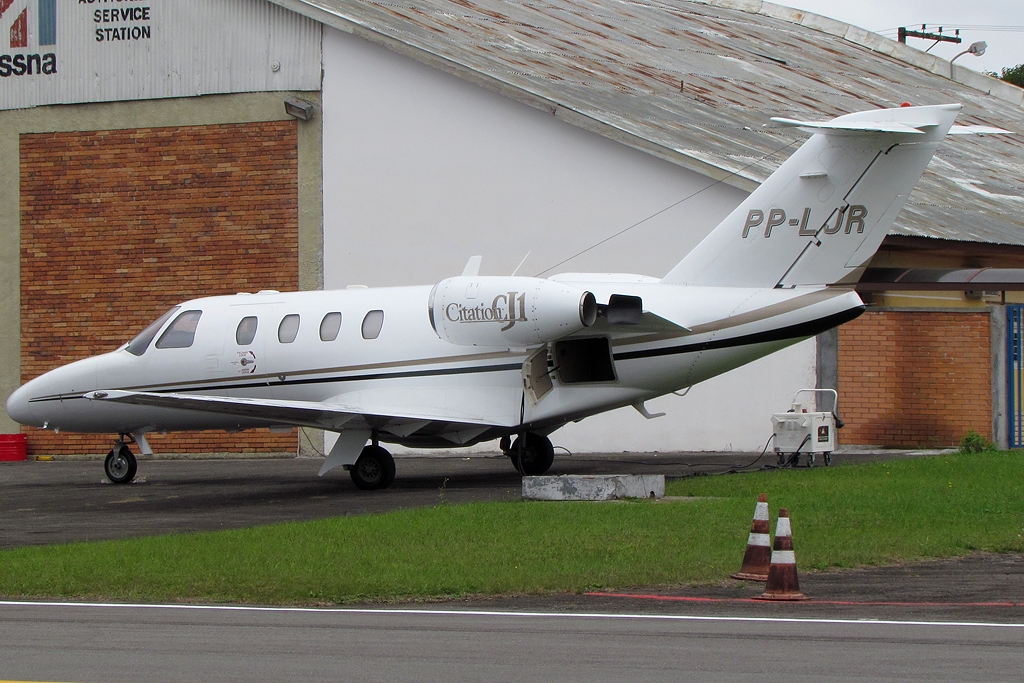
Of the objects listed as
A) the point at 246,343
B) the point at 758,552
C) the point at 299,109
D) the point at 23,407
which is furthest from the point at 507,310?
the point at 299,109

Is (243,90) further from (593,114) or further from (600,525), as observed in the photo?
(600,525)

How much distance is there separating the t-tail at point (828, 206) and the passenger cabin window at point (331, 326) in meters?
5.59

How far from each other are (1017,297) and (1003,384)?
5315 mm

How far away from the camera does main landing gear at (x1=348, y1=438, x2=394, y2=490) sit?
759 inches

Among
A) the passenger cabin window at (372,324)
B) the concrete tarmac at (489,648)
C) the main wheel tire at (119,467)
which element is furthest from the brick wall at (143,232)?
the concrete tarmac at (489,648)

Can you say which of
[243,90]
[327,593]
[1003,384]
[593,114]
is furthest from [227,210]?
[327,593]

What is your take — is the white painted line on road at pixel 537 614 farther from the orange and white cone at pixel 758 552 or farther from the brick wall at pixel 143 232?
the brick wall at pixel 143 232

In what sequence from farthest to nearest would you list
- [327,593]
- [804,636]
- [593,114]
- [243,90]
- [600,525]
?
[243,90], [593,114], [600,525], [327,593], [804,636]

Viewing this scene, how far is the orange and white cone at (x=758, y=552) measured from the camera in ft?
35.3

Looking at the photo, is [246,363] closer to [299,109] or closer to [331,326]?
[331,326]

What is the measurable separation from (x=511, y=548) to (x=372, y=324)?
26.0 feet

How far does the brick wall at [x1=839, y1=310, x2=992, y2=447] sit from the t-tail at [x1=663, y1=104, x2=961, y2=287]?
754cm

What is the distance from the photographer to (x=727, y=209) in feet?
80.0

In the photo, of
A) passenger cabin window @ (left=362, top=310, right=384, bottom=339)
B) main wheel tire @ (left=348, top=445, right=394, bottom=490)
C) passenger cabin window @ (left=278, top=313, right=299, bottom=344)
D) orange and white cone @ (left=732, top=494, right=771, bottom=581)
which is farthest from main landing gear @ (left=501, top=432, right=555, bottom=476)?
orange and white cone @ (left=732, top=494, right=771, bottom=581)
